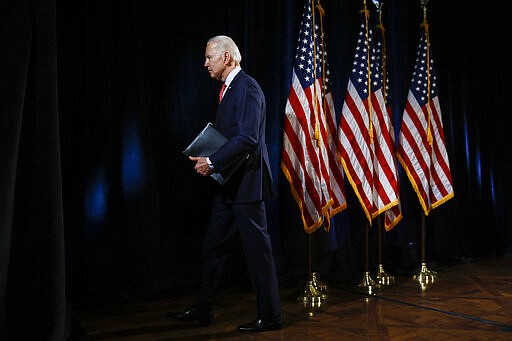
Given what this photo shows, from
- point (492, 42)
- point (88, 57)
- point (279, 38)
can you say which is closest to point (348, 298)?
point (279, 38)

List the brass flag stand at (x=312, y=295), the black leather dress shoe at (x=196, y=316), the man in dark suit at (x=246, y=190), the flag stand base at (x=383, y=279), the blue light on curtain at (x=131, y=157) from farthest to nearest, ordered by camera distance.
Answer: the flag stand base at (x=383, y=279) < the blue light on curtain at (x=131, y=157) < the brass flag stand at (x=312, y=295) < the black leather dress shoe at (x=196, y=316) < the man in dark suit at (x=246, y=190)

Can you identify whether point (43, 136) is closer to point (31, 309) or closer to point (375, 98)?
point (31, 309)

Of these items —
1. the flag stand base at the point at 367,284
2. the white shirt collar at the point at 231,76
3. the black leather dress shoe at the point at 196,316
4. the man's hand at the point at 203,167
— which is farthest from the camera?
the flag stand base at the point at 367,284

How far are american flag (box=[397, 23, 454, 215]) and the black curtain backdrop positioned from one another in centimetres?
55

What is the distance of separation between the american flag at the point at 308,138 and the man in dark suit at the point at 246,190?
85 centimetres

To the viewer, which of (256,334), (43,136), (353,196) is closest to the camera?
(43,136)

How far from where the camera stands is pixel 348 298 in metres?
4.06

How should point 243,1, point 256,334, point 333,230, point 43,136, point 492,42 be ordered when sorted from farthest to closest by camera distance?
1. point 492,42
2. point 333,230
3. point 243,1
4. point 256,334
5. point 43,136

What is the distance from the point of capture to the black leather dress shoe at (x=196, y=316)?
3.23 metres

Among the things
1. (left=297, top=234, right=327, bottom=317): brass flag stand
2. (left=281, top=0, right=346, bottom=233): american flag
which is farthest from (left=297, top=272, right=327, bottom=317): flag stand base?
(left=281, top=0, right=346, bottom=233): american flag

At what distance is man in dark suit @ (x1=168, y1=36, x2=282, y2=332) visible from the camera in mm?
2998

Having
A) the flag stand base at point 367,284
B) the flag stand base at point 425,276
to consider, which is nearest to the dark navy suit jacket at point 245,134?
the flag stand base at point 367,284

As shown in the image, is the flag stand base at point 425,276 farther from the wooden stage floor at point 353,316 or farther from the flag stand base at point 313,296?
the flag stand base at point 313,296

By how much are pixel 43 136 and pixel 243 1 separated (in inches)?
95.0
